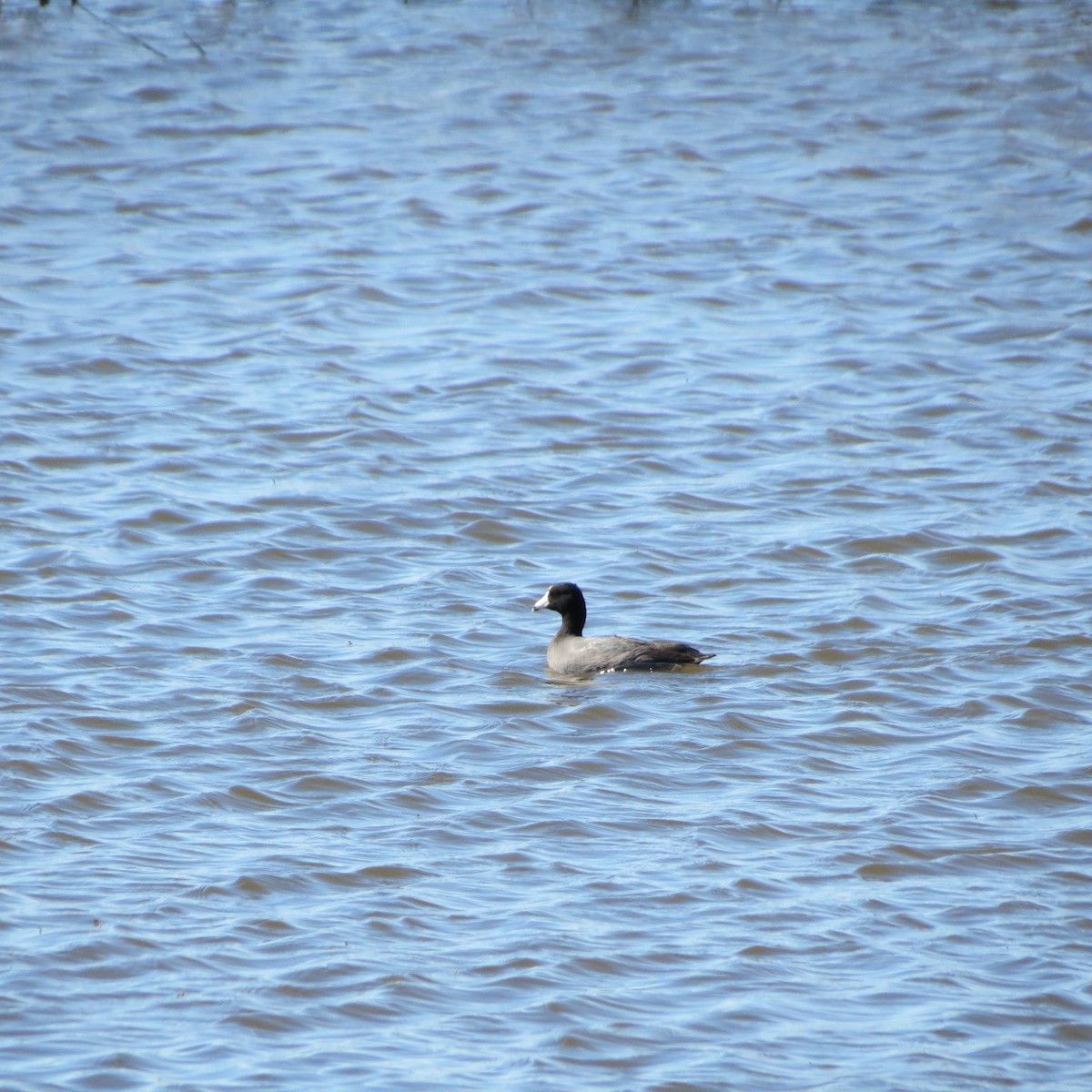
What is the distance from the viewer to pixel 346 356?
1405 cm

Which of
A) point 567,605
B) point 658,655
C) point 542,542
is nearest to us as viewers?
point 658,655

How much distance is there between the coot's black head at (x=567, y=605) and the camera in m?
9.93

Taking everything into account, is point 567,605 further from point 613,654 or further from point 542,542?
point 542,542

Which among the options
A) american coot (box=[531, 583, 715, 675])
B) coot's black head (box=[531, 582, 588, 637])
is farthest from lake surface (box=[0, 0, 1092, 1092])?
coot's black head (box=[531, 582, 588, 637])

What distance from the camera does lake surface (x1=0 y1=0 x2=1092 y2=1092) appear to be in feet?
20.5

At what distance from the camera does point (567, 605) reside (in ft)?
32.7

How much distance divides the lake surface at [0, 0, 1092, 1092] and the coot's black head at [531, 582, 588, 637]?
314mm

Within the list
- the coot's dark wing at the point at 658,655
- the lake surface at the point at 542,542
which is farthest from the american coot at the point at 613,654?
the lake surface at the point at 542,542

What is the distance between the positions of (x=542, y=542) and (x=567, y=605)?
1353 mm

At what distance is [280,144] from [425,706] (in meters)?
10.4

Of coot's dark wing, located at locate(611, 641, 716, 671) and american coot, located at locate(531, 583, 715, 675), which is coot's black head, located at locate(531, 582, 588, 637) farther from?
Result: coot's dark wing, located at locate(611, 641, 716, 671)

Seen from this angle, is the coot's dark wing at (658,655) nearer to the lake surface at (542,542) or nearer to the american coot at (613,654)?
the american coot at (613,654)

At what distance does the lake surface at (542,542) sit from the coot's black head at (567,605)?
314 mm

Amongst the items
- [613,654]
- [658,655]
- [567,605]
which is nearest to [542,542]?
[567,605]
